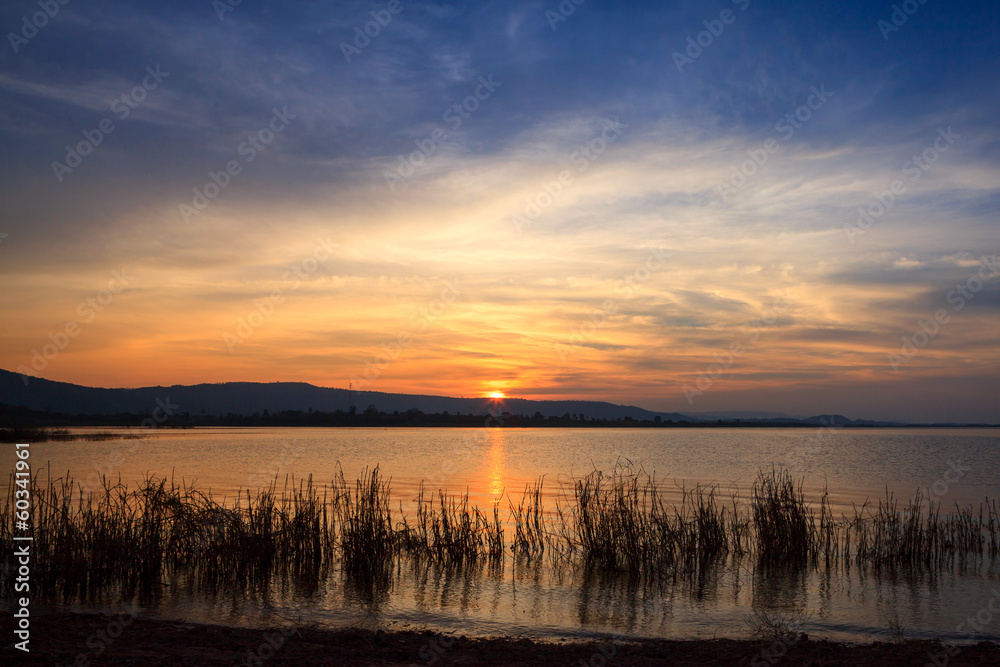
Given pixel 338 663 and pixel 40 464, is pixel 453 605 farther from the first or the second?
pixel 40 464

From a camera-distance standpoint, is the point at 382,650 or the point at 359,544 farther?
the point at 359,544

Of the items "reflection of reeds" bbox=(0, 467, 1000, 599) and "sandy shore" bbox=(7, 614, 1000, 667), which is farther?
"reflection of reeds" bbox=(0, 467, 1000, 599)

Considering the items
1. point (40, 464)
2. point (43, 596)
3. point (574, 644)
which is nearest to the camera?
point (574, 644)

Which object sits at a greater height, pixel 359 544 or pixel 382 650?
pixel 359 544

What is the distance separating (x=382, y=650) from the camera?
8109mm

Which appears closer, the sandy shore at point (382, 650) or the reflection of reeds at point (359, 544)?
the sandy shore at point (382, 650)

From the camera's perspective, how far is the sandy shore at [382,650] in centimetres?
750

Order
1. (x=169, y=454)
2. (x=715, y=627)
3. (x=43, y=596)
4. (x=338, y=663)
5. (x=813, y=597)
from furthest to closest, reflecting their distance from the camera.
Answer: (x=169, y=454) < (x=813, y=597) < (x=43, y=596) < (x=715, y=627) < (x=338, y=663)

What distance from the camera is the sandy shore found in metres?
7.50

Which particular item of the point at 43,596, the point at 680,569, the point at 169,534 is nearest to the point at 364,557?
the point at 169,534

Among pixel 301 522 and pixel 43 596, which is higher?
pixel 301 522

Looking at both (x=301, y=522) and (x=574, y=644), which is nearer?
(x=574, y=644)

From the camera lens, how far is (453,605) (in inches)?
428

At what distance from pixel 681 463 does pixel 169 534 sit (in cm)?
3860
